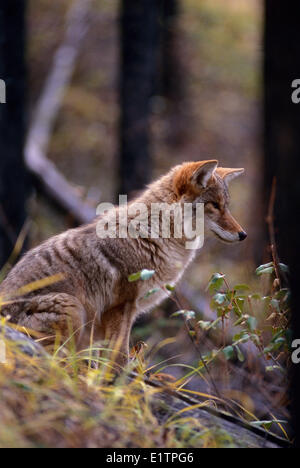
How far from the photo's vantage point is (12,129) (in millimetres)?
10383

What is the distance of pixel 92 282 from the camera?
5.12 metres

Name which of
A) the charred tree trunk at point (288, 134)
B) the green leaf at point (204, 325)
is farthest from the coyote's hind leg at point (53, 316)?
the charred tree trunk at point (288, 134)

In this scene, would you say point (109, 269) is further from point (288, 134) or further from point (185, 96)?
point (185, 96)

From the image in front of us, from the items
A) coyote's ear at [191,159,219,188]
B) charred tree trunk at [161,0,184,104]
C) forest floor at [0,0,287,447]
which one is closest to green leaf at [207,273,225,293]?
coyote's ear at [191,159,219,188]

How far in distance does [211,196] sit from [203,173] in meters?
0.27

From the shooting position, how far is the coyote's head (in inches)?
209

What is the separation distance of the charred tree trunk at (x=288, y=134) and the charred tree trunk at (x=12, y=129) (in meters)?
7.53

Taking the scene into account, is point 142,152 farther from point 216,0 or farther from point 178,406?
point 216,0

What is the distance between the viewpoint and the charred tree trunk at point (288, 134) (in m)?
3.36

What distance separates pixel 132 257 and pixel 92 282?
0.44 m

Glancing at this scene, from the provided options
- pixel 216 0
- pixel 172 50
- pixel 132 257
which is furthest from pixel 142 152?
pixel 216 0

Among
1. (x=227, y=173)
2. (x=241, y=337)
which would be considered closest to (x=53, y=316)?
(x=241, y=337)

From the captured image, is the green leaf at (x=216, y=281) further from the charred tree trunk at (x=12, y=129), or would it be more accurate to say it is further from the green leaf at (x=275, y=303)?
the charred tree trunk at (x=12, y=129)

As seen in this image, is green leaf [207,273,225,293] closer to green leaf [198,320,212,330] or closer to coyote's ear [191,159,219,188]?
green leaf [198,320,212,330]
